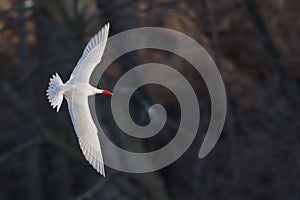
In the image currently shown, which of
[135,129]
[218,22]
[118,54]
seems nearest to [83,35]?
[118,54]

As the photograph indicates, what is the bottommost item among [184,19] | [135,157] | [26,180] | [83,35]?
[26,180]

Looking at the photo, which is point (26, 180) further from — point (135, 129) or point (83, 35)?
point (83, 35)

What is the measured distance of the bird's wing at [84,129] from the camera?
3.90 metres

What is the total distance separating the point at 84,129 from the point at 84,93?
24 cm

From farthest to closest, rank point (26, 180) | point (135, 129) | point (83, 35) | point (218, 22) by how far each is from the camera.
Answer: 1. point (26, 180)
2. point (218, 22)
3. point (135, 129)
4. point (83, 35)

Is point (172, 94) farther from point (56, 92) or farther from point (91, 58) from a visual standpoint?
point (56, 92)

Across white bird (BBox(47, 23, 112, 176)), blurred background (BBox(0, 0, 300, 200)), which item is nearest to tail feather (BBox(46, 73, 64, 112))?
white bird (BBox(47, 23, 112, 176))

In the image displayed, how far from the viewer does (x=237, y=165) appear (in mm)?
7488

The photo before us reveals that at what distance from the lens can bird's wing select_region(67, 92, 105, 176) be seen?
390 centimetres

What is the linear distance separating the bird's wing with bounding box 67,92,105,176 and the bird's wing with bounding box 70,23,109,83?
0.09m

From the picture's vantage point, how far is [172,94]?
7.90m

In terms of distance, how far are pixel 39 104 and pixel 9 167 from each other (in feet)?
3.12

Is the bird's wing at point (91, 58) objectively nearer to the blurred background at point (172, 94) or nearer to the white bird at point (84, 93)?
the white bird at point (84, 93)

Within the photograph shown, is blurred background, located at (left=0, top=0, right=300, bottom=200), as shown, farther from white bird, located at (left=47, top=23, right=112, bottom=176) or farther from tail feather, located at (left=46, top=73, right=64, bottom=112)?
tail feather, located at (left=46, top=73, right=64, bottom=112)
